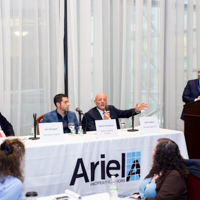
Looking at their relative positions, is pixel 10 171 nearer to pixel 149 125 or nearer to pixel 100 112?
pixel 149 125

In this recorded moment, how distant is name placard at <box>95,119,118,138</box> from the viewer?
10.4 ft

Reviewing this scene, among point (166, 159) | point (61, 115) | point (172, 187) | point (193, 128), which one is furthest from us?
point (193, 128)

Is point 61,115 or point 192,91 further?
point 192,91

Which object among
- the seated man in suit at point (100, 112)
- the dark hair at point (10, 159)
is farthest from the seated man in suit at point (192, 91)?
the dark hair at point (10, 159)

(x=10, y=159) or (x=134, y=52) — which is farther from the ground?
(x=134, y=52)

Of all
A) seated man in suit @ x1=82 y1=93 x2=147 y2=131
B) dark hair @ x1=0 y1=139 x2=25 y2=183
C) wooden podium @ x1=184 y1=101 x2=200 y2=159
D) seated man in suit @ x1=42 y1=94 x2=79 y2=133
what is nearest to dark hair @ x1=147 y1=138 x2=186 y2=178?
dark hair @ x1=0 y1=139 x2=25 y2=183

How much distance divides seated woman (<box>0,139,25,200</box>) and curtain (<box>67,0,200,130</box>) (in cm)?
330

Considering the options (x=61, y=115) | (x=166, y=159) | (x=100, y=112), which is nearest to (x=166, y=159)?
(x=166, y=159)

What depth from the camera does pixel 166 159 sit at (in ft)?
7.17

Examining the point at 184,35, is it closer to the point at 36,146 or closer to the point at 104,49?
the point at 104,49

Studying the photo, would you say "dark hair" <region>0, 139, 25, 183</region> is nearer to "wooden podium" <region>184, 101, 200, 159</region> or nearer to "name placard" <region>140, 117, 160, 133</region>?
"name placard" <region>140, 117, 160, 133</region>

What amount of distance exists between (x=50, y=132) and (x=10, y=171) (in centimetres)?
115

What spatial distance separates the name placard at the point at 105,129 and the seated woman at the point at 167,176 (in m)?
0.97

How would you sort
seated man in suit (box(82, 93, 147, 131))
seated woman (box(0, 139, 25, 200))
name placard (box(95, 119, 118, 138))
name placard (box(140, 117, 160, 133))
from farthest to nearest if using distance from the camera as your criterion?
1. seated man in suit (box(82, 93, 147, 131))
2. name placard (box(140, 117, 160, 133))
3. name placard (box(95, 119, 118, 138))
4. seated woman (box(0, 139, 25, 200))
